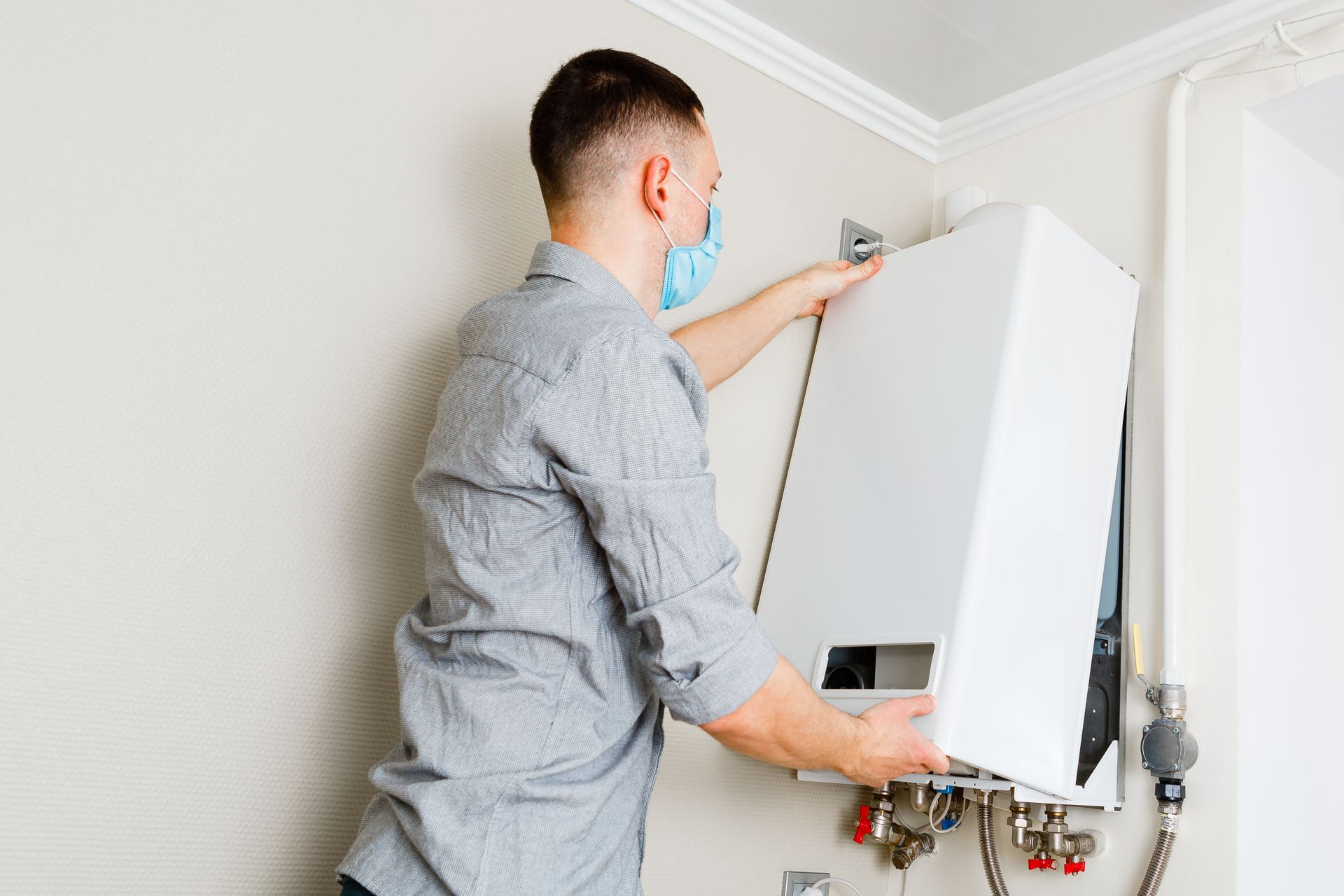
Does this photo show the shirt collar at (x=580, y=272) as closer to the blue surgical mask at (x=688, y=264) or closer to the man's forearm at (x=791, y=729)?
the blue surgical mask at (x=688, y=264)

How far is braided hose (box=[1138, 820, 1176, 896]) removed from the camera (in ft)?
4.16

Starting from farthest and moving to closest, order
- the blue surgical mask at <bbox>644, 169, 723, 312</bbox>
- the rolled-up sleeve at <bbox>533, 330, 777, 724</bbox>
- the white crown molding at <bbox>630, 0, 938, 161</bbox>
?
the white crown molding at <bbox>630, 0, 938, 161</bbox>, the blue surgical mask at <bbox>644, 169, 723, 312</bbox>, the rolled-up sleeve at <bbox>533, 330, 777, 724</bbox>

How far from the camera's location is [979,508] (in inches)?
48.8

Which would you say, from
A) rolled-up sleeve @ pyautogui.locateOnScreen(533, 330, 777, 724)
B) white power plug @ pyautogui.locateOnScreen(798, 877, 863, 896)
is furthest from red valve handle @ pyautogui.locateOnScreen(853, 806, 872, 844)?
rolled-up sleeve @ pyautogui.locateOnScreen(533, 330, 777, 724)

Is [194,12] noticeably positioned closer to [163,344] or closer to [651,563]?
[163,344]

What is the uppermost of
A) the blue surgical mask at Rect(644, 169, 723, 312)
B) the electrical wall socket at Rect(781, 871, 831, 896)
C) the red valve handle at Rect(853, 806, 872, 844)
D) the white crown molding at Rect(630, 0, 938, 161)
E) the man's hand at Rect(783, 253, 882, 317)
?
the white crown molding at Rect(630, 0, 938, 161)

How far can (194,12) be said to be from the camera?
4.11ft

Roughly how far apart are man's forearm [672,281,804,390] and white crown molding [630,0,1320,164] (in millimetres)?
439

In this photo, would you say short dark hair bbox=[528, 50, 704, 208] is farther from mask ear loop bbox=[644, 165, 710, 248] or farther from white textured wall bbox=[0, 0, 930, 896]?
white textured wall bbox=[0, 0, 930, 896]

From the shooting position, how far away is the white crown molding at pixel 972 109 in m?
1.53

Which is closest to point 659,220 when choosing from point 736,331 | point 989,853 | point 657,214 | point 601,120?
point 657,214

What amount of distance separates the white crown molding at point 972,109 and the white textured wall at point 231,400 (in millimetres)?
327

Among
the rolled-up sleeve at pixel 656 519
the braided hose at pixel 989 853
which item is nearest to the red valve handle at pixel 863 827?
the braided hose at pixel 989 853

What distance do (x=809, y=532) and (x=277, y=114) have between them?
3.07 ft
